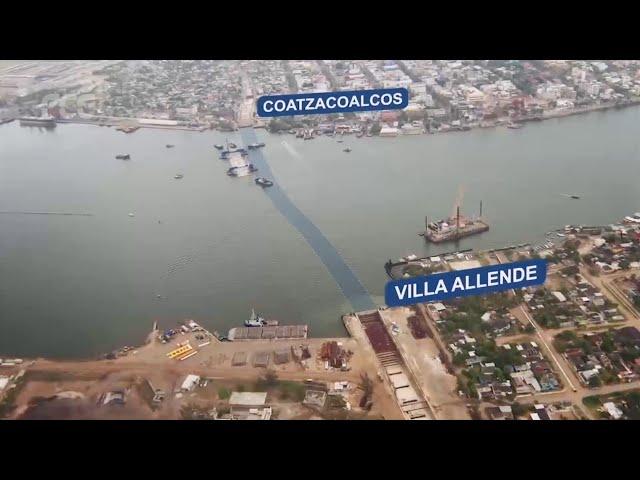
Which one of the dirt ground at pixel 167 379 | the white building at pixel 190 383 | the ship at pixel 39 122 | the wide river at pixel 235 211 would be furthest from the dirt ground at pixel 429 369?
the ship at pixel 39 122

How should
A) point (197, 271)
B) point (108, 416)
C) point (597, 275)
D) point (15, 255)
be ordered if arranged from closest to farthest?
1. point (108, 416)
2. point (597, 275)
3. point (197, 271)
4. point (15, 255)

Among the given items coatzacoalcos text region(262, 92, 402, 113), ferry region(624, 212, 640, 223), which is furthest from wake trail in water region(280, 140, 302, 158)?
coatzacoalcos text region(262, 92, 402, 113)

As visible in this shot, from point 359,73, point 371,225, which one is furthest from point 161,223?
point 359,73

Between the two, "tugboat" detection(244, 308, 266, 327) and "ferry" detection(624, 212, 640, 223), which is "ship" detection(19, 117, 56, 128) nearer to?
"tugboat" detection(244, 308, 266, 327)

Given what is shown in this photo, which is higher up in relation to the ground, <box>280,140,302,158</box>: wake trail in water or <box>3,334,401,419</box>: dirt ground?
<box>280,140,302,158</box>: wake trail in water

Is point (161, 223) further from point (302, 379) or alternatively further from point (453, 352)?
point (453, 352)

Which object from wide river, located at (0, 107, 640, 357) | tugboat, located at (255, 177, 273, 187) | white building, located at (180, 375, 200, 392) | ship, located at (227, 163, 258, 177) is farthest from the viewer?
ship, located at (227, 163, 258, 177)

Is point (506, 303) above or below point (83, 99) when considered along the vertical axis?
below
